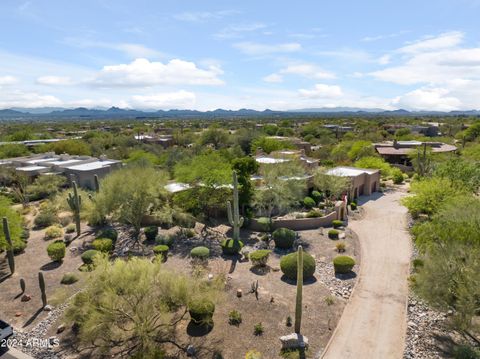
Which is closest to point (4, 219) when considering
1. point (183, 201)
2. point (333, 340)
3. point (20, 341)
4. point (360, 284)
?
point (20, 341)

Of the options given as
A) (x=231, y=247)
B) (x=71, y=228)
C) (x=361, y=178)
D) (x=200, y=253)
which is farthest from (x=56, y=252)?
(x=361, y=178)

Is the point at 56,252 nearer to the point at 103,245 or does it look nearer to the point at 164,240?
the point at 103,245

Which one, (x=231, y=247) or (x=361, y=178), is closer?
(x=231, y=247)

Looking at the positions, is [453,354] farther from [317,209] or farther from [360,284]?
[317,209]

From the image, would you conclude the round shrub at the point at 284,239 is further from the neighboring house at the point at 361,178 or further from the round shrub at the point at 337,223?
the neighboring house at the point at 361,178

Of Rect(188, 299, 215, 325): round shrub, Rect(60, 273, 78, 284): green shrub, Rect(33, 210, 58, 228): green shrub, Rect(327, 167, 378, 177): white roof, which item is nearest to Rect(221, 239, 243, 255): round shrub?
Rect(188, 299, 215, 325): round shrub

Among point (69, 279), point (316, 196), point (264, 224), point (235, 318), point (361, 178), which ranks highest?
point (361, 178)

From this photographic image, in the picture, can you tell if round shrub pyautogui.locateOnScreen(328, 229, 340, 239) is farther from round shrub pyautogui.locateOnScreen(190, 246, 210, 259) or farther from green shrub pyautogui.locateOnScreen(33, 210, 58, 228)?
green shrub pyautogui.locateOnScreen(33, 210, 58, 228)

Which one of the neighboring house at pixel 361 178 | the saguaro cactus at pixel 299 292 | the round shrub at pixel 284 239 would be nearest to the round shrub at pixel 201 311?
the saguaro cactus at pixel 299 292
